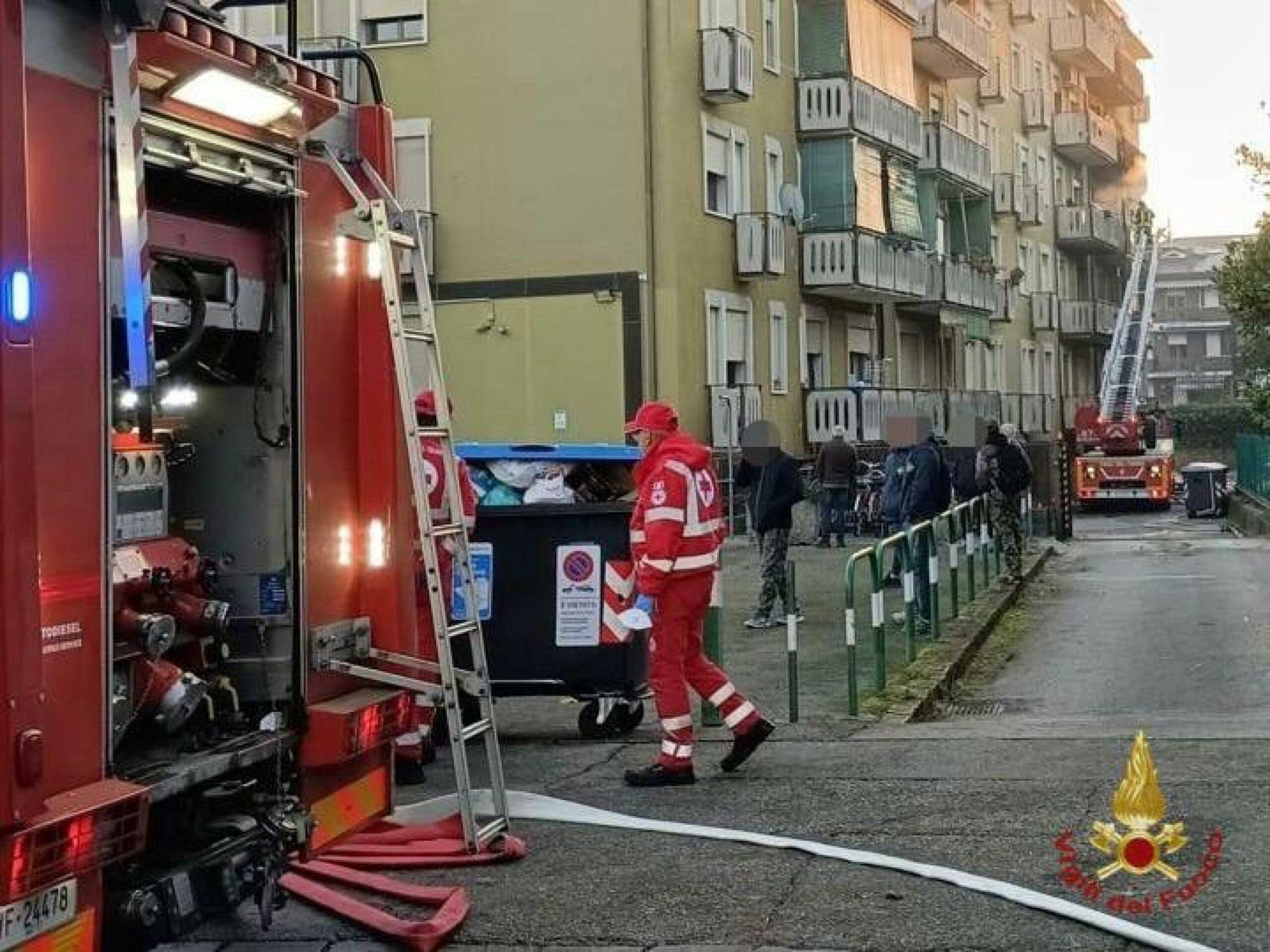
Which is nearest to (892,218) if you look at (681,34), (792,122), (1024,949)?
(792,122)

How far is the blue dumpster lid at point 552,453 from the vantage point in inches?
377

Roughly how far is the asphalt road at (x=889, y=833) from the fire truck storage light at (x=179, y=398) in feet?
5.78

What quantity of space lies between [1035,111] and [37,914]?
161ft

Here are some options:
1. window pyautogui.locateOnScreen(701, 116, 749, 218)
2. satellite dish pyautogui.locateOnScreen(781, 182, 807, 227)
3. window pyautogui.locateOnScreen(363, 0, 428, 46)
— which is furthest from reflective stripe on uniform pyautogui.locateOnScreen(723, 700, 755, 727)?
satellite dish pyautogui.locateOnScreen(781, 182, 807, 227)

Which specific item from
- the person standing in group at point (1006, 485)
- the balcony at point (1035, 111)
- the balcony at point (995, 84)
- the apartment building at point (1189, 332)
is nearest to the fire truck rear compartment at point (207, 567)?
the person standing in group at point (1006, 485)

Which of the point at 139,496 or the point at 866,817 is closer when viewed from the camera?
the point at 139,496

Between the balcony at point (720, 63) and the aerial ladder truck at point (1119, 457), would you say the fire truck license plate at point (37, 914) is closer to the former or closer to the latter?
the balcony at point (720, 63)

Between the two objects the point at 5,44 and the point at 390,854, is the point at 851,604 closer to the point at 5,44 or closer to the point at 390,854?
the point at 390,854

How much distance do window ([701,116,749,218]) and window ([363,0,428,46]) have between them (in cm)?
451

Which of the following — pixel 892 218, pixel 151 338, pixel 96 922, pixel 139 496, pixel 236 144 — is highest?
pixel 892 218

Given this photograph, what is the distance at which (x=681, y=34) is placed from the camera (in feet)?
85.0

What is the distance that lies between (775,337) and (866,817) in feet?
Answer: 75.4

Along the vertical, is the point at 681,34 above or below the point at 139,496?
above

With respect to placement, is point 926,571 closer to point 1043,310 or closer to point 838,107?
point 838,107
